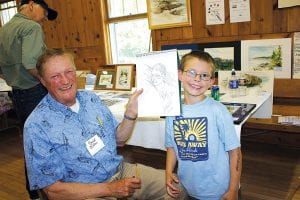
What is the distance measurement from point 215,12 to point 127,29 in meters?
1.39

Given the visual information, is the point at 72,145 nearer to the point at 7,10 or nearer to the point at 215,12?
the point at 215,12

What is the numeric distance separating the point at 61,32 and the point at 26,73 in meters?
2.62

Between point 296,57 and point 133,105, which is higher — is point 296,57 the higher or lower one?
the higher one

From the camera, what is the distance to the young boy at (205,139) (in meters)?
1.32

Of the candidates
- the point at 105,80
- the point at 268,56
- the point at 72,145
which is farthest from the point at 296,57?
the point at 72,145

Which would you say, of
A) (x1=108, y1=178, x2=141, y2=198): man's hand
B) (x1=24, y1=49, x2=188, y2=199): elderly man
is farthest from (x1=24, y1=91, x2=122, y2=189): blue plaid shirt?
(x1=108, y1=178, x2=141, y2=198): man's hand

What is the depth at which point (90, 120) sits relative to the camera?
1.42 metres

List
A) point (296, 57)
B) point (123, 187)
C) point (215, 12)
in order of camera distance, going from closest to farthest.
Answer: point (123, 187), point (296, 57), point (215, 12)

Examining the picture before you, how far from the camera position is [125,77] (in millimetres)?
2824

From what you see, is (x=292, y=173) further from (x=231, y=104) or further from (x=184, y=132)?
(x=184, y=132)

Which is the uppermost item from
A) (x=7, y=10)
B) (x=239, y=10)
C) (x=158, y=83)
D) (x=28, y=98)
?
(x=7, y=10)

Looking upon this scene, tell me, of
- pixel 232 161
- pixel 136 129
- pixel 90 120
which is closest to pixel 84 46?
pixel 136 129

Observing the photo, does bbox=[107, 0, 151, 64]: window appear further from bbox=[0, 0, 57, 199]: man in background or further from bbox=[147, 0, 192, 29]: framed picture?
bbox=[0, 0, 57, 199]: man in background

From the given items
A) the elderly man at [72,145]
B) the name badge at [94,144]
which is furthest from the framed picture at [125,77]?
the name badge at [94,144]
